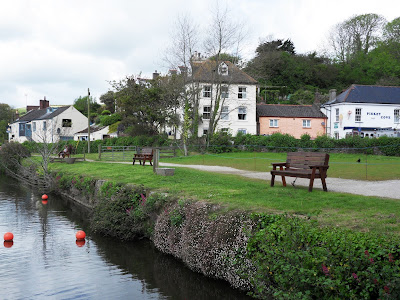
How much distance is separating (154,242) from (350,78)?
2983 inches

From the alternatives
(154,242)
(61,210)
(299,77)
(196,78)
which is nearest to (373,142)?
(196,78)

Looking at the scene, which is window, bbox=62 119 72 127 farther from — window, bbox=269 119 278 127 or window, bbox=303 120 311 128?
window, bbox=303 120 311 128

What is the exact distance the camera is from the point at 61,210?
63.6 ft

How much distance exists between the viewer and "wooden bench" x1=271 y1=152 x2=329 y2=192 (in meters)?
11.4

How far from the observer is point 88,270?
405 inches

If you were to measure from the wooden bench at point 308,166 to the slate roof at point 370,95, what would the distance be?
1763 inches

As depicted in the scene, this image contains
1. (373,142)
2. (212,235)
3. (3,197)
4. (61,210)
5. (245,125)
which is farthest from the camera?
(245,125)

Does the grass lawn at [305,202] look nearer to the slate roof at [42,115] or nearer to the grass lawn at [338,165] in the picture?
the grass lawn at [338,165]

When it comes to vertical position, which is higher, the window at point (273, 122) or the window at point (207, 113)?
the window at point (207, 113)

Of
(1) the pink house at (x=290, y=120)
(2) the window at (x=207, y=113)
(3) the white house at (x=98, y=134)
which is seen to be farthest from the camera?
(3) the white house at (x=98, y=134)

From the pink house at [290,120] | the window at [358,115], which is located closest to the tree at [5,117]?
the pink house at [290,120]

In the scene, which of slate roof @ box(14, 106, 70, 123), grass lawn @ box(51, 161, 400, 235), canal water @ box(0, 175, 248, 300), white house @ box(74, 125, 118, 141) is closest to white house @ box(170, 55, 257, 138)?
white house @ box(74, 125, 118, 141)

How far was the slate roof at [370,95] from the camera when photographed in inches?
2147

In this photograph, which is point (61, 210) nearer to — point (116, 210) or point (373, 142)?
point (116, 210)
